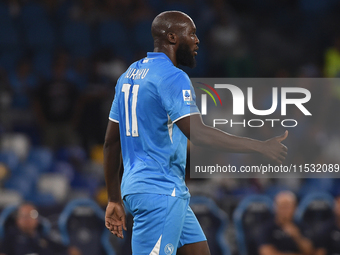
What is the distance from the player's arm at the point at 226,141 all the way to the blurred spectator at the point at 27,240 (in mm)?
3839

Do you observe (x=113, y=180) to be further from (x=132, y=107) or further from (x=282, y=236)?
(x=282, y=236)

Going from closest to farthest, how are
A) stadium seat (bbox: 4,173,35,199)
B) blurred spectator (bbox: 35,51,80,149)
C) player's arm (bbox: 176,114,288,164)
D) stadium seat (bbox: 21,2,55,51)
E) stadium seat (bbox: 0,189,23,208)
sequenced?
player's arm (bbox: 176,114,288,164) < stadium seat (bbox: 0,189,23,208) < stadium seat (bbox: 4,173,35,199) < blurred spectator (bbox: 35,51,80,149) < stadium seat (bbox: 21,2,55,51)

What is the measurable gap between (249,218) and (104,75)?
14.0 ft

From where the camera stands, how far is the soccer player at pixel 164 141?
2791 millimetres

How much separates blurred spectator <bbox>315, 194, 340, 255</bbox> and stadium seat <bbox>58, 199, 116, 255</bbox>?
255cm

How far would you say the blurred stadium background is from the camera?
749 cm

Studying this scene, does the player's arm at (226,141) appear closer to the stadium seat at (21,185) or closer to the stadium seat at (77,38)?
the stadium seat at (21,185)

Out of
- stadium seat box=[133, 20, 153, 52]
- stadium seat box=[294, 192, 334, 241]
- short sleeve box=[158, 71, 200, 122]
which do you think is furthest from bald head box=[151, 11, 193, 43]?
stadium seat box=[133, 20, 153, 52]

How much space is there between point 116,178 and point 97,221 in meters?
3.36

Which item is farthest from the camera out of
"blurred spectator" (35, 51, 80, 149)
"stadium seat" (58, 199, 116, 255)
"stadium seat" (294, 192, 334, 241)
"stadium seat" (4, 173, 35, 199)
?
"blurred spectator" (35, 51, 80, 149)

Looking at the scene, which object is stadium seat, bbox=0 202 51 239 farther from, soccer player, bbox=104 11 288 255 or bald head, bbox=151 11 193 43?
bald head, bbox=151 11 193 43

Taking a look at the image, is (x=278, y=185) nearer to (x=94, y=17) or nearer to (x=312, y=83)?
(x=312, y=83)

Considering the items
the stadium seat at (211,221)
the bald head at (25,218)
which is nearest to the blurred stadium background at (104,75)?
the stadium seat at (211,221)

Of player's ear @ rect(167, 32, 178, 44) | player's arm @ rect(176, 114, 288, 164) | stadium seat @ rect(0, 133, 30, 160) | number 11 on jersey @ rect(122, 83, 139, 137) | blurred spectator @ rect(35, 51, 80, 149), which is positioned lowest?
stadium seat @ rect(0, 133, 30, 160)
